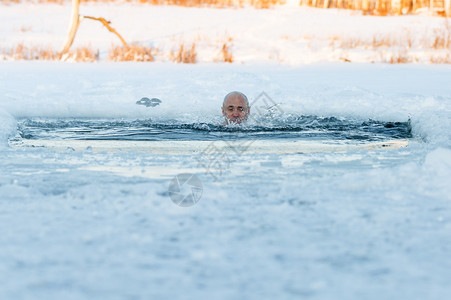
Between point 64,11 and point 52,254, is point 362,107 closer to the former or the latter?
point 52,254

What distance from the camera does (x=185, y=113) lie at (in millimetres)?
7203

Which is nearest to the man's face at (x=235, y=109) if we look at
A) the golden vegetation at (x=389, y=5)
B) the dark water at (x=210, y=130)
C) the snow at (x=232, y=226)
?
the dark water at (x=210, y=130)

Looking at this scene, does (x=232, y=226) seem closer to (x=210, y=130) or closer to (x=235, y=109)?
(x=210, y=130)

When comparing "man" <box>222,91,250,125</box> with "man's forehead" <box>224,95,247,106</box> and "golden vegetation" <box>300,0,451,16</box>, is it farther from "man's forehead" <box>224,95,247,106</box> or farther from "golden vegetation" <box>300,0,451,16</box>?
"golden vegetation" <box>300,0,451,16</box>

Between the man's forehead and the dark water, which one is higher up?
the man's forehead

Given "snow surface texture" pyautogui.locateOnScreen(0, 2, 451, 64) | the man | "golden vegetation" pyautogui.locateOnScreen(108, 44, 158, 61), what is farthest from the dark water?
"snow surface texture" pyautogui.locateOnScreen(0, 2, 451, 64)

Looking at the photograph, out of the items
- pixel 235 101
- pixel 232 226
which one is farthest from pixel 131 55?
pixel 232 226

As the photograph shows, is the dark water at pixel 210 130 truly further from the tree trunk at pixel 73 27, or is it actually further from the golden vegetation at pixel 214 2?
the golden vegetation at pixel 214 2

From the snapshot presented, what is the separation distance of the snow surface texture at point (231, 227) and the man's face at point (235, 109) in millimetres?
2037

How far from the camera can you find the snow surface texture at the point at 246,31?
1636 centimetres

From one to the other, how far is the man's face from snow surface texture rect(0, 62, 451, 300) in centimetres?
204

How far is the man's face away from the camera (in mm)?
6492

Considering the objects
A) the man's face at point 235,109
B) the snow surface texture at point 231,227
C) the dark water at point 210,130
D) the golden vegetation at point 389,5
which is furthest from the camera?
the golden vegetation at point 389,5

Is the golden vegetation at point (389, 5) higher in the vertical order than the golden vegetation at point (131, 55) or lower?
higher
